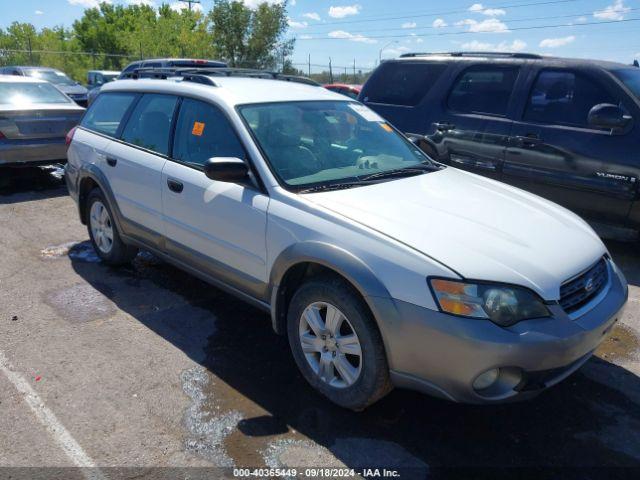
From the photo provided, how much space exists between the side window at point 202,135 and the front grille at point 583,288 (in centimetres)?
203

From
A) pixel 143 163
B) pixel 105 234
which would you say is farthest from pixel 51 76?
pixel 143 163

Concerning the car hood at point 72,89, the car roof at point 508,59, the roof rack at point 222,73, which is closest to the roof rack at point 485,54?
the car roof at point 508,59

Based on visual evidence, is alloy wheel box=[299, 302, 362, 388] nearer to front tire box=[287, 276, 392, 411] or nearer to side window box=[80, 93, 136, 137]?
front tire box=[287, 276, 392, 411]

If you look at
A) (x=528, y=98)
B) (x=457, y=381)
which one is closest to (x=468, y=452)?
(x=457, y=381)

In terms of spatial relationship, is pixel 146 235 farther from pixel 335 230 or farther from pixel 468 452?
pixel 468 452

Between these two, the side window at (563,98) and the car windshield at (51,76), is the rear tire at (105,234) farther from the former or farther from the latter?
the car windshield at (51,76)

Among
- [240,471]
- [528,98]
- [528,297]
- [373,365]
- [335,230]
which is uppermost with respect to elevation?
[528,98]

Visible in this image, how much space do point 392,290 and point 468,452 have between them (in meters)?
0.92

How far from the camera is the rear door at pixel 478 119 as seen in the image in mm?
5875

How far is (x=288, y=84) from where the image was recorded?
4375mm

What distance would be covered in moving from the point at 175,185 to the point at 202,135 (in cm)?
40

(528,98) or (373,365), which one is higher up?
(528,98)

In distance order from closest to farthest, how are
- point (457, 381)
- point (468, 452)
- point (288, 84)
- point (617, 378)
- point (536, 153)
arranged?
1. point (457, 381)
2. point (468, 452)
3. point (617, 378)
4. point (288, 84)
5. point (536, 153)

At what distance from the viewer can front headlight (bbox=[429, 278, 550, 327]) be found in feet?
8.13
